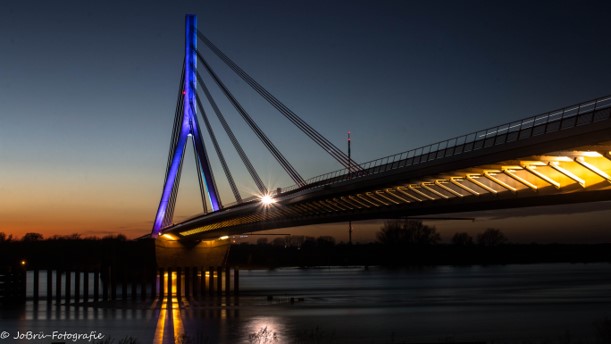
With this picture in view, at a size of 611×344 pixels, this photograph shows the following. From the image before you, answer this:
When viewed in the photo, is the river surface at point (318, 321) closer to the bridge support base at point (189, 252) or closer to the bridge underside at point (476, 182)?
the bridge underside at point (476, 182)

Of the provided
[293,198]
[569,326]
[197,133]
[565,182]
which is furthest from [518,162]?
[197,133]

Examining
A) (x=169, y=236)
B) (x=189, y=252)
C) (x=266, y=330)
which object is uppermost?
(x=169, y=236)

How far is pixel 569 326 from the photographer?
38.6m

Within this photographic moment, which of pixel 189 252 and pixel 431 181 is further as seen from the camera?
pixel 189 252

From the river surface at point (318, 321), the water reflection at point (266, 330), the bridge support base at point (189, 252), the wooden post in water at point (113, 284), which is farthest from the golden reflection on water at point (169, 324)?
the bridge support base at point (189, 252)

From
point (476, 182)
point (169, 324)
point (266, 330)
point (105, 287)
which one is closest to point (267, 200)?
point (105, 287)

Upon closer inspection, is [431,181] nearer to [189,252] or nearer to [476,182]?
[476,182]

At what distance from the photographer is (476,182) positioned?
3591cm

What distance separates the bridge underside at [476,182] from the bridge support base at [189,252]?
2044cm

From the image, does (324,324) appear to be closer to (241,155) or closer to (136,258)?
(241,155)

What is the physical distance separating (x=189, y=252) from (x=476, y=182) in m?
46.9

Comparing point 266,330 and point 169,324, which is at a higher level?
point 169,324

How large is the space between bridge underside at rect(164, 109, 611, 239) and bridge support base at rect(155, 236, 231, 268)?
2044cm

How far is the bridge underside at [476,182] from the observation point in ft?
89.5
